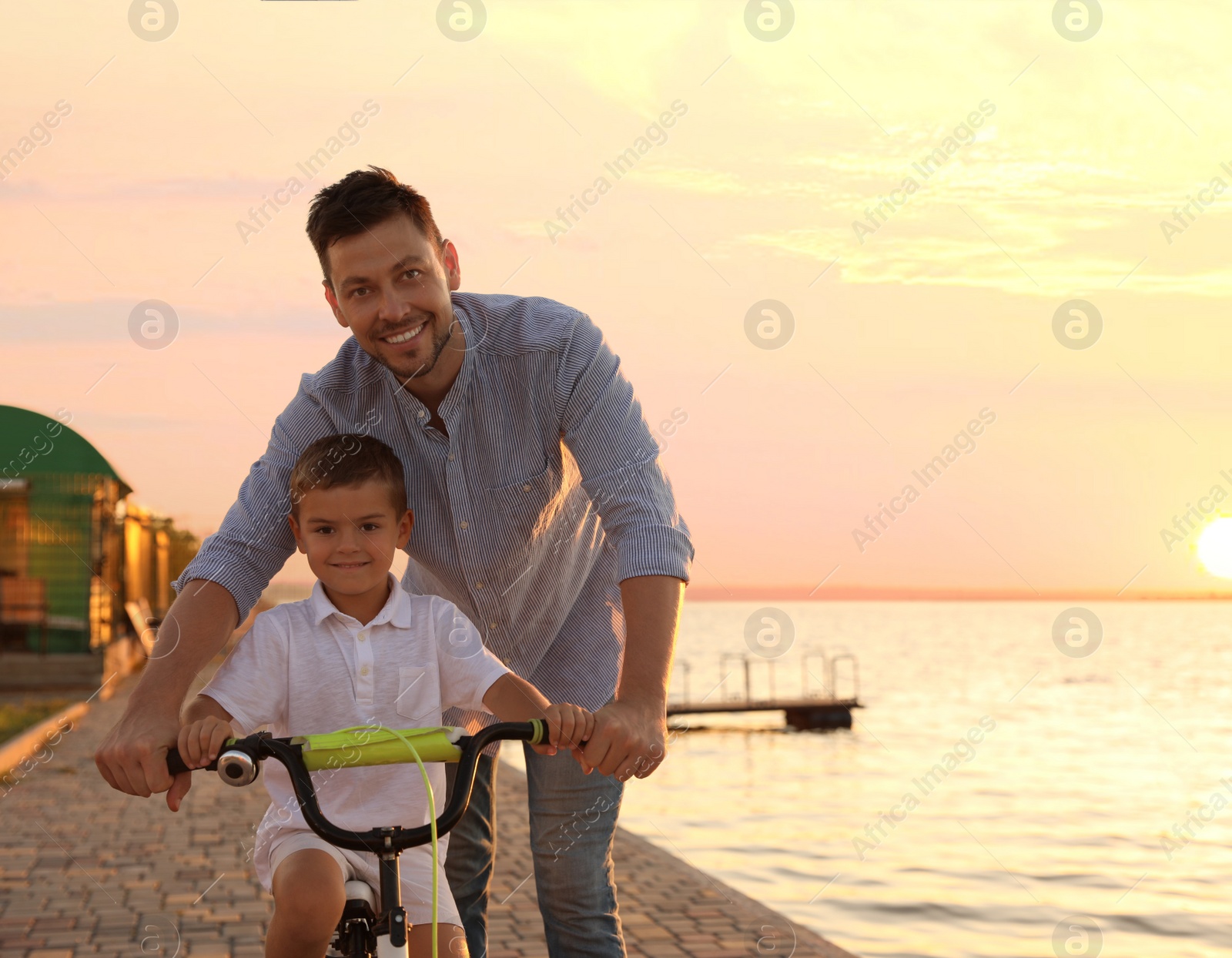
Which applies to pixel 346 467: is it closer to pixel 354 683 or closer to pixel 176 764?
pixel 354 683

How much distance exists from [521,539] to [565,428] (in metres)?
0.27

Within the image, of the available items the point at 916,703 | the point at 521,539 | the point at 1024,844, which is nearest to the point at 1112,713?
the point at 916,703

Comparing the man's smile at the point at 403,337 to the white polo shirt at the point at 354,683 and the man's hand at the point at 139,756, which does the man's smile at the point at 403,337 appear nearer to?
the white polo shirt at the point at 354,683

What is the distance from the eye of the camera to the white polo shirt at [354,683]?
102 inches

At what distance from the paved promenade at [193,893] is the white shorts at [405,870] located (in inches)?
129

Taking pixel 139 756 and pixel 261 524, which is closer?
pixel 139 756

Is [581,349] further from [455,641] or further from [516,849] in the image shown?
[516,849]

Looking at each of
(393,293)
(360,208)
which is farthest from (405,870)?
(360,208)

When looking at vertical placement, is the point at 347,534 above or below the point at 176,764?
above

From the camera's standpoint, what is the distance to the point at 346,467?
8.78ft

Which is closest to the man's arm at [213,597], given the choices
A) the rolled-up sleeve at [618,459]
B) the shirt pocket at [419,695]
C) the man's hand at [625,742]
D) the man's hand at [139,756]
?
the man's hand at [139,756]

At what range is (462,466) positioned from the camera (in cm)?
292

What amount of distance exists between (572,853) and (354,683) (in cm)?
69

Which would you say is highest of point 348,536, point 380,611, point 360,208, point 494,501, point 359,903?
point 360,208
